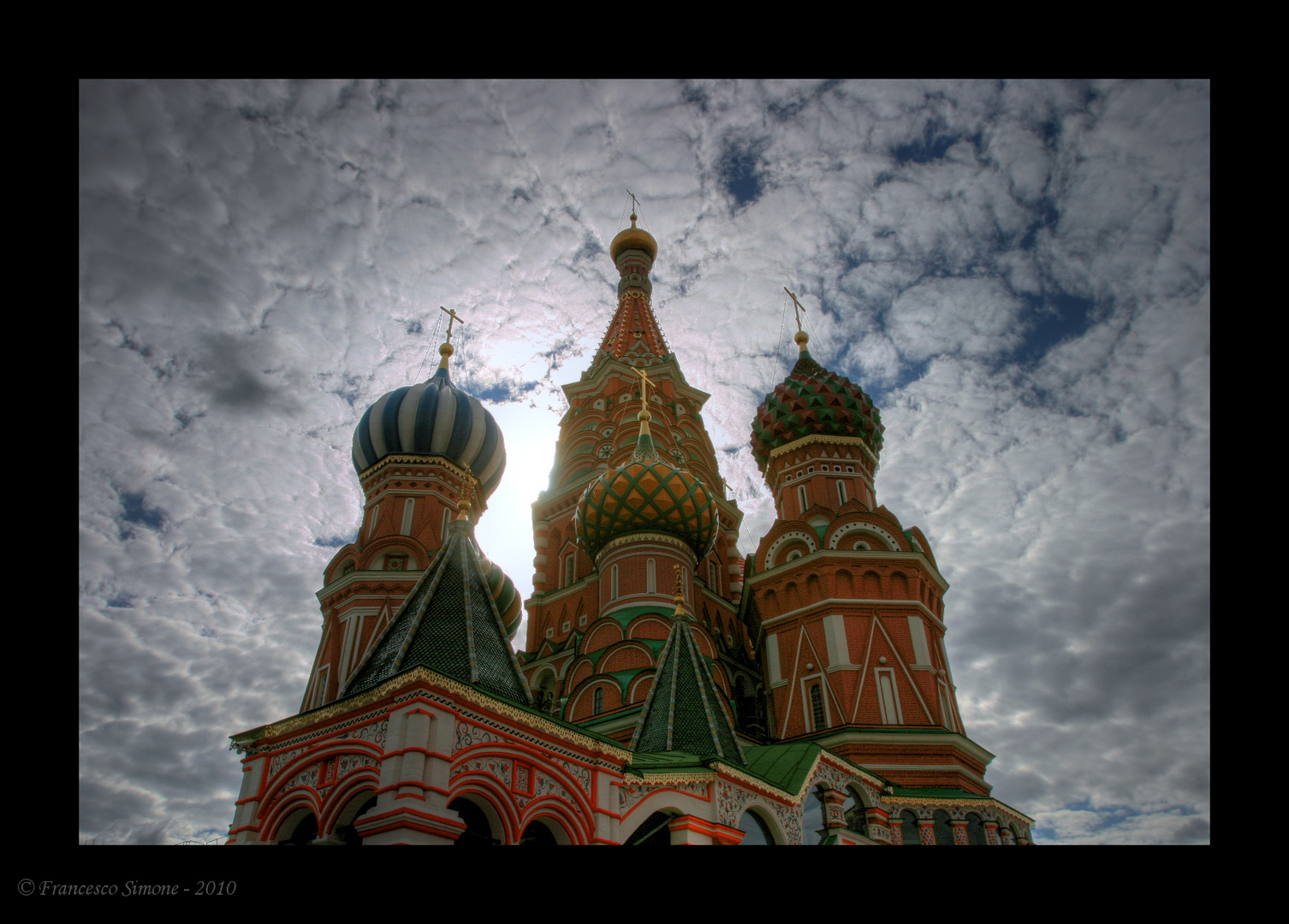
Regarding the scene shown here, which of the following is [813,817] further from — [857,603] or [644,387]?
[644,387]

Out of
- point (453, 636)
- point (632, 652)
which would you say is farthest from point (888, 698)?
point (453, 636)

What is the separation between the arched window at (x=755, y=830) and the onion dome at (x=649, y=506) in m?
8.09

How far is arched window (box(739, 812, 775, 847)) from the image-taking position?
32.9 feet

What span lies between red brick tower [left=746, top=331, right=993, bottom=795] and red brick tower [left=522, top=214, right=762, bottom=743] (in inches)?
66.7

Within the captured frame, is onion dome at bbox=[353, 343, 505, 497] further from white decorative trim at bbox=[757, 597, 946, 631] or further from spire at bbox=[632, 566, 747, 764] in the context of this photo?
spire at bbox=[632, 566, 747, 764]

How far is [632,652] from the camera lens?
16.1m

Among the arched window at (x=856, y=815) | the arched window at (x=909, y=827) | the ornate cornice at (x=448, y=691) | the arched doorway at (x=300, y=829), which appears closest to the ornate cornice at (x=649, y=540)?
the arched window at (x=856, y=815)

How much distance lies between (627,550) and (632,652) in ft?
8.03

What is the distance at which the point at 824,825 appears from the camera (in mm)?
12016

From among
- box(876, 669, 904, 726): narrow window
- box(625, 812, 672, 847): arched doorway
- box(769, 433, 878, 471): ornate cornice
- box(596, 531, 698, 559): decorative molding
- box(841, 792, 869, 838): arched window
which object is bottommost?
box(625, 812, 672, 847): arched doorway

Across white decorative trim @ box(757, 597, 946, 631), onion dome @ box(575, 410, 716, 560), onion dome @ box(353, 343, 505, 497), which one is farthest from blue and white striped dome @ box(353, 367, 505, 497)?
white decorative trim @ box(757, 597, 946, 631)

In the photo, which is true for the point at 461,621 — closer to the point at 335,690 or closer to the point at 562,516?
the point at 335,690
